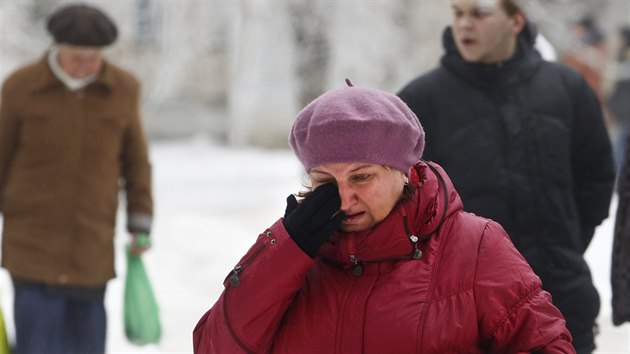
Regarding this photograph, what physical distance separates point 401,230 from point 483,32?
5.37 feet

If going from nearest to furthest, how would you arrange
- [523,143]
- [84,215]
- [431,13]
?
[523,143] → [84,215] → [431,13]

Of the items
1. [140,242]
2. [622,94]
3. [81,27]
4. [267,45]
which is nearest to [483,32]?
[81,27]

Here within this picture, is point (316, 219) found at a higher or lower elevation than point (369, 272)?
higher

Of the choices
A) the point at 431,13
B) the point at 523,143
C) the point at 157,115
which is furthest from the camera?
the point at 157,115

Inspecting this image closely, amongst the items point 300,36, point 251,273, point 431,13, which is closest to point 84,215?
point 251,273

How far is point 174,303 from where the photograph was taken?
8.30 m

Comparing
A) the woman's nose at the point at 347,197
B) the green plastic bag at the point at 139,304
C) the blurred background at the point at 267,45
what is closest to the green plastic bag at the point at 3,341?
the green plastic bag at the point at 139,304

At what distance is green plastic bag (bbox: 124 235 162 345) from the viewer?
18.0 ft

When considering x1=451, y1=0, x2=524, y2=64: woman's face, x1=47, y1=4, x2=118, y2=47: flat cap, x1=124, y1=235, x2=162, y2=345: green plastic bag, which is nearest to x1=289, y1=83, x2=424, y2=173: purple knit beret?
x1=451, y1=0, x2=524, y2=64: woman's face

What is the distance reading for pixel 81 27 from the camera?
4.91 metres

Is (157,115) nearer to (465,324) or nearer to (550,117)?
(550,117)

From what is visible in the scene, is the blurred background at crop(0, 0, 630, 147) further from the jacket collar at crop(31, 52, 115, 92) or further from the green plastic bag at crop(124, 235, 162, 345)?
the jacket collar at crop(31, 52, 115, 92)

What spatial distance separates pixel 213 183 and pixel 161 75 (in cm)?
170

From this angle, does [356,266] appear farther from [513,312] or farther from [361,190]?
[513,312]
